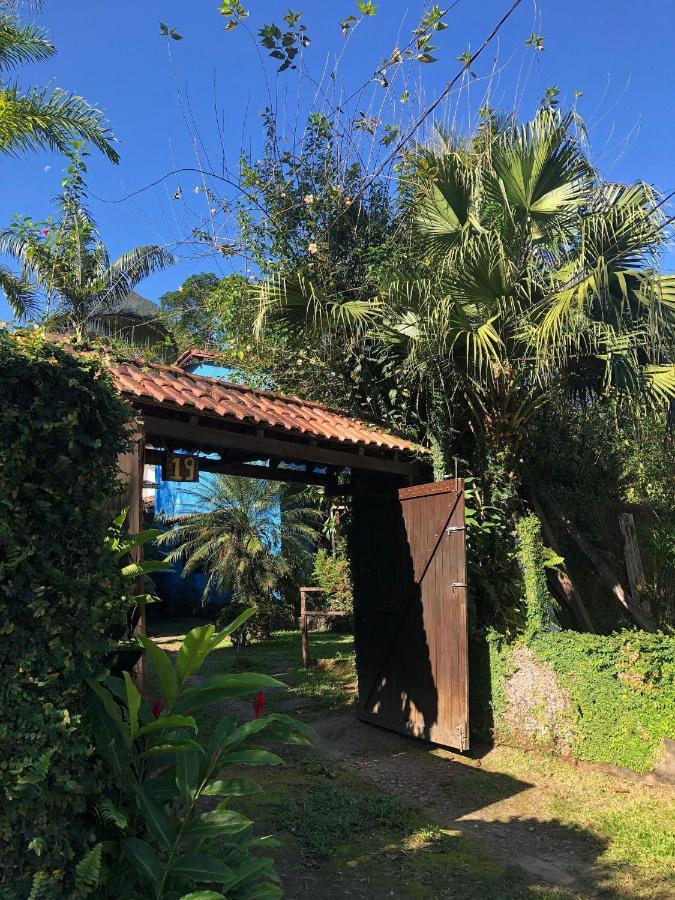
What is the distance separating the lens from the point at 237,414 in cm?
568

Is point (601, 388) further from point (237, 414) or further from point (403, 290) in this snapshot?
point (237, 414)

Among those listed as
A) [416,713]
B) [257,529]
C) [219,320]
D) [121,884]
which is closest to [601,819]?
[416,713]

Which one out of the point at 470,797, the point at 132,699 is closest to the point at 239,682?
the point at 132,699

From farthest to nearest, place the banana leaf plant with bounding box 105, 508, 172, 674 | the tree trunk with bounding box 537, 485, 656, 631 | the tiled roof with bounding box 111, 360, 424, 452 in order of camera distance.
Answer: the tree trunk with bounding box 537, 485, 656, 631 → the tiled roof with bounding box 111, 360, 424, 452 → the banana leaf plant with bounding box 105, 508, 172, 674

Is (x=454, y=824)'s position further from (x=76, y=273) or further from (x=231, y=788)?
(x=76, y=273)

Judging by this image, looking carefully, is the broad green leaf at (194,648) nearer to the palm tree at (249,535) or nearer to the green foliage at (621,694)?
the green foliage at (621,694)

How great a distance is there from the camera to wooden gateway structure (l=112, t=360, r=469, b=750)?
5730mm

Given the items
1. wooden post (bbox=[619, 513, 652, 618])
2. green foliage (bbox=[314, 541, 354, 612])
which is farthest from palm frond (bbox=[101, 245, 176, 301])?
wooden post (bbox=[619, 513, 652, 618])

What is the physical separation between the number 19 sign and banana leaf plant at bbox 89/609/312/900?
10.1 feet

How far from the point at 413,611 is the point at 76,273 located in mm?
10460

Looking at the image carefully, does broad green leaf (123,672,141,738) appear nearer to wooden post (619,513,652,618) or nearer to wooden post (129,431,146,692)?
wooden post (129,431,146,692)

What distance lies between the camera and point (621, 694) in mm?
5250

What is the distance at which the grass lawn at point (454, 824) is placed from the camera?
3.81 meters

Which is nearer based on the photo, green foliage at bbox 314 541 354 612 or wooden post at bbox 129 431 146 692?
wooden post at bbox 129 431 146 692
